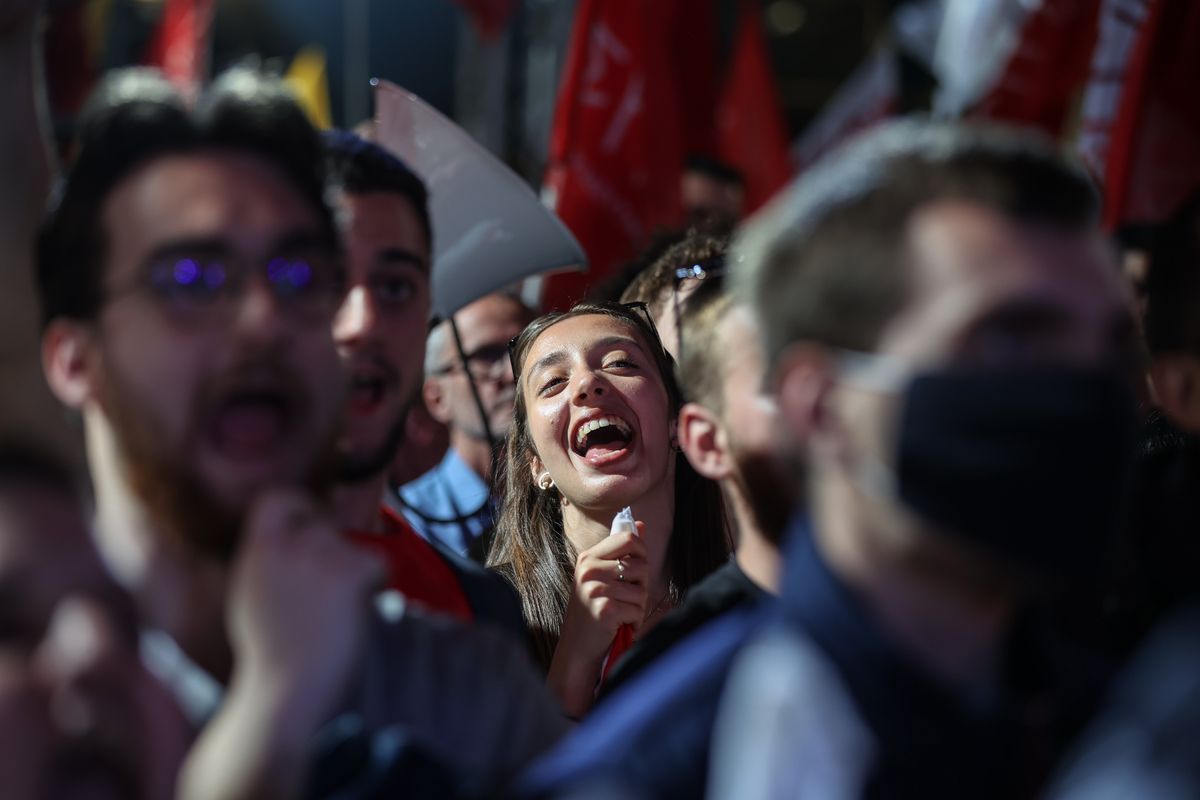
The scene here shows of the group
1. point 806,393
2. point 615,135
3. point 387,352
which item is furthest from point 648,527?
point 615,135

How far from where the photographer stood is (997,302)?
1.62 meters

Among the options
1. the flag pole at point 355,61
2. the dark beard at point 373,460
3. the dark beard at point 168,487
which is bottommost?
the flag pole at point 355,61

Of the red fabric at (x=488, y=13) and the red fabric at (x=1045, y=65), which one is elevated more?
the red fabric at (x=1045, y=65)

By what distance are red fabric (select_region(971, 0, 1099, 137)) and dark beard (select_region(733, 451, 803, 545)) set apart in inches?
187

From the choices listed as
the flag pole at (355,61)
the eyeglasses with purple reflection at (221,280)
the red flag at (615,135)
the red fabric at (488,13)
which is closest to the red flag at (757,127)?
the red flag at (615,135)

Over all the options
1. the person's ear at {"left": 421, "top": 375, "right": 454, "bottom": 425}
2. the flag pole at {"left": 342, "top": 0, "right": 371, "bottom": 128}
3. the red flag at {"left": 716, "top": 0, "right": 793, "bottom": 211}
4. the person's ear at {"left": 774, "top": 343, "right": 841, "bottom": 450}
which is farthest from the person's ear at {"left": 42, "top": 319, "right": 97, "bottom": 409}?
the flag pole at {"left": 342, "top": 0, "right": 371, "bottom": 128}

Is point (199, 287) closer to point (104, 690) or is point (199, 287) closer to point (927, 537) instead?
point (104, 690)

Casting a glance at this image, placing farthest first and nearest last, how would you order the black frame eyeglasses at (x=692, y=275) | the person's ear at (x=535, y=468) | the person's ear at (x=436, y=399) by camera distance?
the person's ear at (x=436, y=399), the person's ear at (x=535, y=468), the black frame eyeglasses at (x=692, y=275)

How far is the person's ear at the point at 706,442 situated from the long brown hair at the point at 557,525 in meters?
1.02

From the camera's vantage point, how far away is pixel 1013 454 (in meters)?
1.60

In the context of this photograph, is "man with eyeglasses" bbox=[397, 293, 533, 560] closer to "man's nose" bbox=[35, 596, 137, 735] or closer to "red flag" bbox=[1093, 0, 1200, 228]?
"red flag" bbox=[1093, 0, 1200, 228]

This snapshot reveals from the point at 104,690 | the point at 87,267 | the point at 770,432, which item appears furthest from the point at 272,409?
the point at 770,432

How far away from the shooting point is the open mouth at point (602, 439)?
3207 millimetres

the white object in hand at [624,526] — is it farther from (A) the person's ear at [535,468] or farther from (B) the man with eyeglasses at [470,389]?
(B) the man with eyeglasses at [470,389]
